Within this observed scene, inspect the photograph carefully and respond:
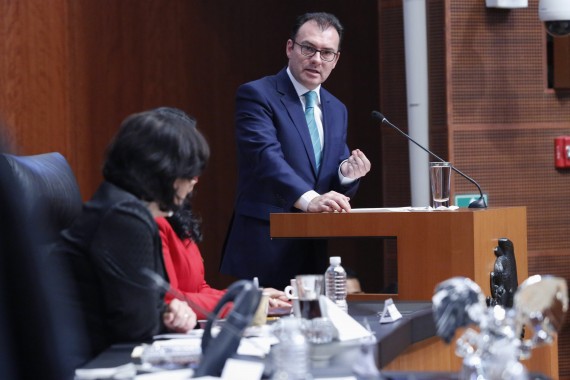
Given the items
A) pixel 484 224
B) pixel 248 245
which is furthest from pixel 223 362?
pixel 248 245

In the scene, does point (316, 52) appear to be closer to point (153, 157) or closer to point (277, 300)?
point (277, 300)

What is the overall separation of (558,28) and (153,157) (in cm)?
333

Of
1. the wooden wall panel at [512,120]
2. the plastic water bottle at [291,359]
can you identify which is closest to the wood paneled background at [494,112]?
the wooden wall panel at [512,120]

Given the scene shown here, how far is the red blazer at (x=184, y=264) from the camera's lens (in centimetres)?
294

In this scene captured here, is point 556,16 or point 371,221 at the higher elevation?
point 556,16

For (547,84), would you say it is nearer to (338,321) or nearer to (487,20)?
(487,20)

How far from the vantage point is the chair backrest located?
7.59ft

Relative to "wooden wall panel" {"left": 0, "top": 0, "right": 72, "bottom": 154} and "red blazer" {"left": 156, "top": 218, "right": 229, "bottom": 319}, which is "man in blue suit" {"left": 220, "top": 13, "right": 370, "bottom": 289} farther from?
"wooden wall panel" {"left": 0, "top": 0, "right": 72, "bottom": 154}

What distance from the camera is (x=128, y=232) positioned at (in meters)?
2.33

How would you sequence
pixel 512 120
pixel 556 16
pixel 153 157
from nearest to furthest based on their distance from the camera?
pixel 153 157 → pixel 556 16 → pixel 512 120

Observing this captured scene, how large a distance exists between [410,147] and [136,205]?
10.7ft

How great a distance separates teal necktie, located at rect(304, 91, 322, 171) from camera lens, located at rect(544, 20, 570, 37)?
1.64m

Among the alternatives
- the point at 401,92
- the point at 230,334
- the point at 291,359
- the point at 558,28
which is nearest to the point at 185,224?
the point at 230,334

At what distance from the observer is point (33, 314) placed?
7.39ft
